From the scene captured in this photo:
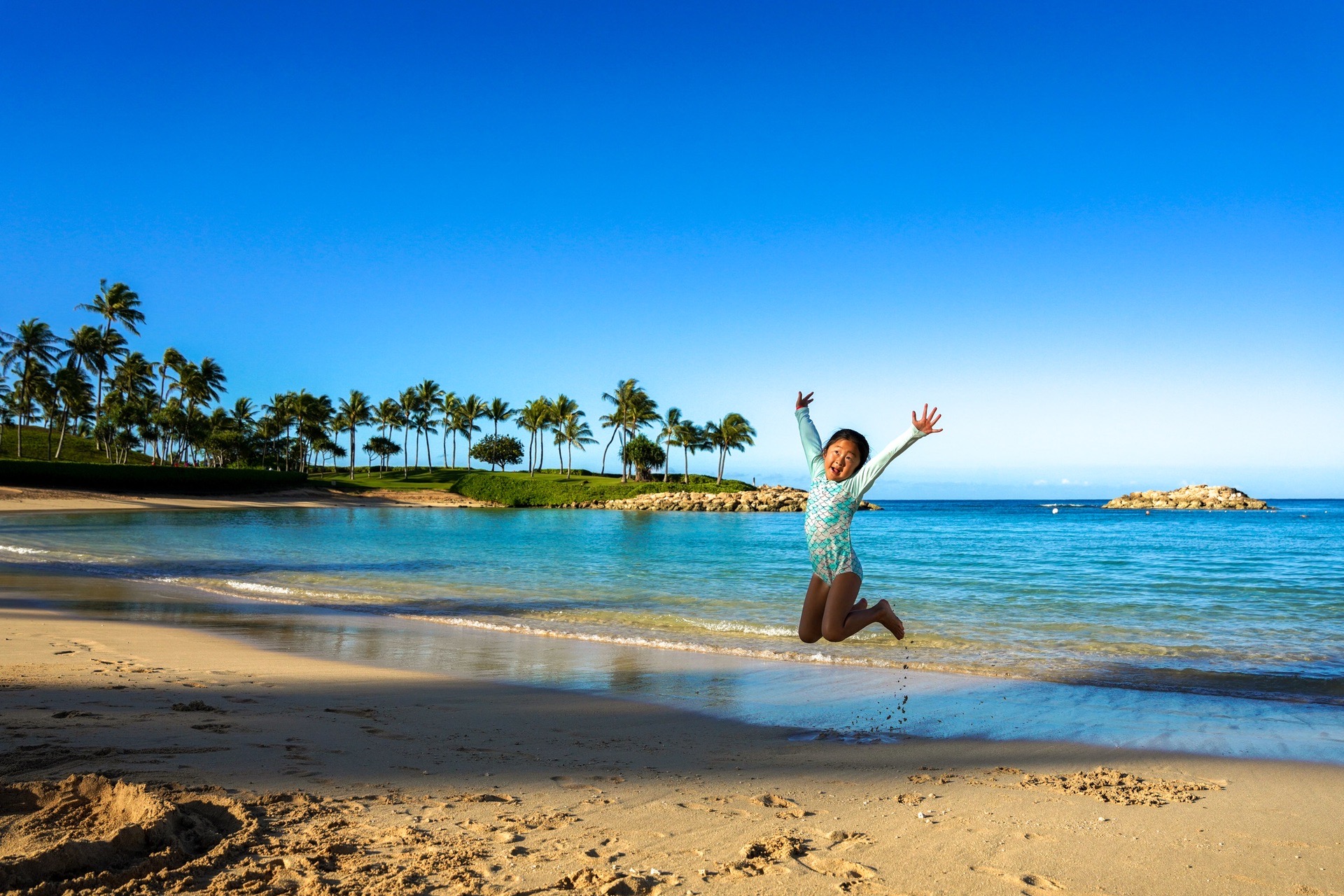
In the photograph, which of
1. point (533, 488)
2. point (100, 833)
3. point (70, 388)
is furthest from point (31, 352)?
point (100, 833)

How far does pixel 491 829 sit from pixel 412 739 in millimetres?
1932

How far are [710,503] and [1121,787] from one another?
7134cm

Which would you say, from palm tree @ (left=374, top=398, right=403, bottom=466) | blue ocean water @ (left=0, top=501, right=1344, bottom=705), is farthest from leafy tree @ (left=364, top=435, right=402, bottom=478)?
blue ocean water @ (left=0, top=501, right=1344, bottom=705)

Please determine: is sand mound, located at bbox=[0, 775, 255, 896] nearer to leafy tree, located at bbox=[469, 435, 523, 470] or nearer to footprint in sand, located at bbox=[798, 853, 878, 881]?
footprint in sand, located at bbox=[798, 853, 878, 881]

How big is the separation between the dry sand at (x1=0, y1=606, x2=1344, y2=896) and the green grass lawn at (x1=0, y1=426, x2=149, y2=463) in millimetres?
89577

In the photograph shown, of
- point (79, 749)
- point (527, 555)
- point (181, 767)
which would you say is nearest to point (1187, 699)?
point (181, 767)

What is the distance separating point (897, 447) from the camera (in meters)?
5.45

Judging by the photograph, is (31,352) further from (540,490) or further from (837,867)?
(837,867)

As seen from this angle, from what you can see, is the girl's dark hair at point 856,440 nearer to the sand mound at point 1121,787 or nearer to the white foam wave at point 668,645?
the sand mound at point 1121,787

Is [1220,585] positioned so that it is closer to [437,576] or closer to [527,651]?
[527,651]

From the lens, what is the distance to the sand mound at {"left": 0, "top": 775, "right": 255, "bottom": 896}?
318cm

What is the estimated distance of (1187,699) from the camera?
818cm

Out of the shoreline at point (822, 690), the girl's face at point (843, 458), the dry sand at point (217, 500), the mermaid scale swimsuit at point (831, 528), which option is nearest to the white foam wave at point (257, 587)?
the shoreline at point (822, 690)

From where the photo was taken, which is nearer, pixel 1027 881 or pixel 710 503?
pixel 1027 881
